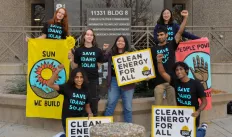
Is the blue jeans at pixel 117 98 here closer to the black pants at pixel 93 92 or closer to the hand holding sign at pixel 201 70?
the black pants at pixel 93 92

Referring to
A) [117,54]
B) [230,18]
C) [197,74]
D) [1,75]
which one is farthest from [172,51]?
[230,18]

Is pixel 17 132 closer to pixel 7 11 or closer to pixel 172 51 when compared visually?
pixel 172 51

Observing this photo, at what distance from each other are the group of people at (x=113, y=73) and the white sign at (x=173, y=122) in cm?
12

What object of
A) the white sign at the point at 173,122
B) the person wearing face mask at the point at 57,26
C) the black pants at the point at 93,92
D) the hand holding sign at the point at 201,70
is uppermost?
the person wearing face mask at the point at 57,26

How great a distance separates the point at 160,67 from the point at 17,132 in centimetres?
305

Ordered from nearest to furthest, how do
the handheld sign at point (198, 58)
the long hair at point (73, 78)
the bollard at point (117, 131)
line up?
the bollard at point (117, 131), the long hair at point (73, 78), the handheld sign at point (198, 58)

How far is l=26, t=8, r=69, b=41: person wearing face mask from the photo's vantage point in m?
6.15

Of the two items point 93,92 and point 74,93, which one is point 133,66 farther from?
point 74,93

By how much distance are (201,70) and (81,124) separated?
2.99 m

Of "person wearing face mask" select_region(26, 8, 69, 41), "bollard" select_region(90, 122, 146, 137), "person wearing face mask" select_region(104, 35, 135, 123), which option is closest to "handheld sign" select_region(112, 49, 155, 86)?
"person wearing face mask" select_region(104, 35, 135, 123)

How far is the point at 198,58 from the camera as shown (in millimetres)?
6902

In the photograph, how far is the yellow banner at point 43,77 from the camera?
6555 mm

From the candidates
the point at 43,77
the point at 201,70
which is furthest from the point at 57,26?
the point at 201,70

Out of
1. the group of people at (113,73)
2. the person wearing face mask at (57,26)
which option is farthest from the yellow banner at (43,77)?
the group of people at (113,73)
